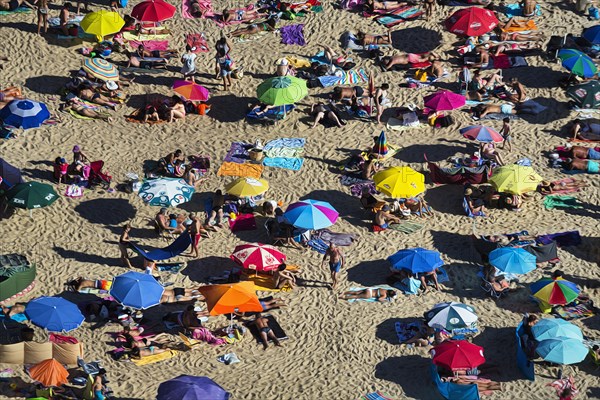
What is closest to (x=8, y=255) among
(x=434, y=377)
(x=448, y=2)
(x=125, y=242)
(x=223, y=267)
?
(x=125, y=242)

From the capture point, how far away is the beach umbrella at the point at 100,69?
43.3 meters

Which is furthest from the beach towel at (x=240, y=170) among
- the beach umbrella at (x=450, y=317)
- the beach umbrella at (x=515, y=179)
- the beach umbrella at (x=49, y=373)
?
the beach umbrella at (x=49, y=373)

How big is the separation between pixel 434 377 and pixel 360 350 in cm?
219

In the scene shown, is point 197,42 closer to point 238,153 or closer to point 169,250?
point 238,153

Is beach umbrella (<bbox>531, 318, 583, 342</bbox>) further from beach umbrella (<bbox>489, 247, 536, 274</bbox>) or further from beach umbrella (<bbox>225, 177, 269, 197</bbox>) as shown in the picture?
beach umbrella (<bbox>225, 177, 269, 197</bbox>)

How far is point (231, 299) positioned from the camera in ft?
115

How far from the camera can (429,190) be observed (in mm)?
40969

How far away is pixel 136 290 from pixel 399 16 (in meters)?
16.7

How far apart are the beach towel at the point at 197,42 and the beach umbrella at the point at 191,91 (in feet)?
9.99

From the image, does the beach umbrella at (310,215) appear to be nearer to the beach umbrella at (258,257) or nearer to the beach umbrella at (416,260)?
the beach umbrella at (258,257)

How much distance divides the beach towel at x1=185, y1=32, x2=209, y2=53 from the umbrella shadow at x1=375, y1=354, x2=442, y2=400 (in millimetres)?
15060

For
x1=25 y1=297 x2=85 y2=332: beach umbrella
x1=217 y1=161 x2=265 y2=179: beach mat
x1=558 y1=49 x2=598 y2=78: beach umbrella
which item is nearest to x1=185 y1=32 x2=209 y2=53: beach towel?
x1=217 y1=161 x2=265 y2=179: beach mat

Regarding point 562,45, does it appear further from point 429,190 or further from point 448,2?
point 429,190

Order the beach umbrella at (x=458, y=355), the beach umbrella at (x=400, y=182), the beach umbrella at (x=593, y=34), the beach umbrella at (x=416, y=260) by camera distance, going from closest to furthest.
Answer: the beach umbrella at (x=458, y=355) → the beach umbrella at (x=416, y=260) → the beach umbrella at (x=400, y=182) → the beach umbrella at (x=593, y=34)
